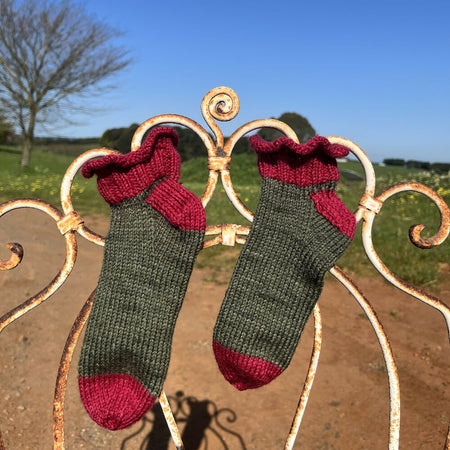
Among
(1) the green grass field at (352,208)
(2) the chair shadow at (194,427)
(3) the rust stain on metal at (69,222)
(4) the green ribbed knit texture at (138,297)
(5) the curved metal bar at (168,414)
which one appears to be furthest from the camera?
(1) the green grass field at (352,208)

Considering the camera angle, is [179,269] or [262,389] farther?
[262,389]

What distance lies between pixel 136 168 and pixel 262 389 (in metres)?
2.09

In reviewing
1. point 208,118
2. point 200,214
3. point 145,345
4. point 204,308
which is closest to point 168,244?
point 200,214

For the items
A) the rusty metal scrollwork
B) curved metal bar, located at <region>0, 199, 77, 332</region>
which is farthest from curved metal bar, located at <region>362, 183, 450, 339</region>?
curved metal bar, located at <region>0, 199, 77, 332</region>

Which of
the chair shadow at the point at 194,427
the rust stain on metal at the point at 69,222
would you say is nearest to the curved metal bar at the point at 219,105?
the rust stain on metal at the point at 69,222

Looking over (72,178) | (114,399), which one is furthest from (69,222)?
(114,399)

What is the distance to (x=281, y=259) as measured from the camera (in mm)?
1115

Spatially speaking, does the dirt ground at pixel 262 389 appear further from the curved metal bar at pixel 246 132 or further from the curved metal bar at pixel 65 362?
the curved metal bar at pixel 246 132

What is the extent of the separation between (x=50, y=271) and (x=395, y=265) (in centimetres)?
391

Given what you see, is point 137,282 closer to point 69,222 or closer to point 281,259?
point 69,222

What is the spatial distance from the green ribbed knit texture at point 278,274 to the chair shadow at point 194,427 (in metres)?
1.48

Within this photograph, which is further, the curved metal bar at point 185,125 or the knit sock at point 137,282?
the curved metal bar at point 185,125

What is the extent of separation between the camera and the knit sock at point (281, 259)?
108cm

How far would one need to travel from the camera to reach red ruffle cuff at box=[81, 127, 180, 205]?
42.8 inches
